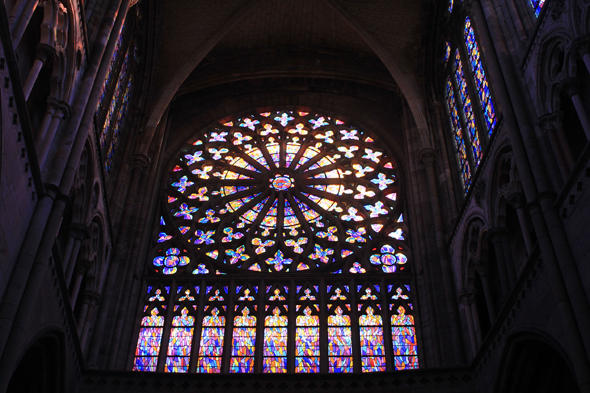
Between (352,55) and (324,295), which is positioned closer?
(324,295)

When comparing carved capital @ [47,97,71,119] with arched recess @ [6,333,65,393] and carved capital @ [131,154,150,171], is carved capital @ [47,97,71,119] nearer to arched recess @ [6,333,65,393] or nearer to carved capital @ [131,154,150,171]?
arched recess @ [6,333,65,393]

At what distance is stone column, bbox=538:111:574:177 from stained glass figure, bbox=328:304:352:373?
19.1ft

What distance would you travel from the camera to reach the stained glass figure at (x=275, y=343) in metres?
12.8

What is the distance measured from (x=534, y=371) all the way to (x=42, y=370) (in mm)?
6929

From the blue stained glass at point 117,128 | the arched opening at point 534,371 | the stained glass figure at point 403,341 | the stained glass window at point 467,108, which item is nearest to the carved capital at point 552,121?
the arched opening at point 534,371

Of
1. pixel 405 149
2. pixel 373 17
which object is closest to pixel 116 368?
pixel 405 149

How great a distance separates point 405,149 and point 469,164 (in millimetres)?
3823

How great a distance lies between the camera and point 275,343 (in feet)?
43.1

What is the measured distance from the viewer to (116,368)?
12.5 m

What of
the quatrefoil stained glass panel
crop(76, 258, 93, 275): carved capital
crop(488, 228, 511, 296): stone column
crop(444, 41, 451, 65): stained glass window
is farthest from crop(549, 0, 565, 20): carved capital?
crop(76, 258, 93, 275): carved capital

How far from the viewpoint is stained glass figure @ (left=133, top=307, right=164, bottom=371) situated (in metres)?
13.0

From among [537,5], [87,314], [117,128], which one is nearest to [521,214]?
[537,5]

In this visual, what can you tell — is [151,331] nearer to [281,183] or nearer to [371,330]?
[371,330]

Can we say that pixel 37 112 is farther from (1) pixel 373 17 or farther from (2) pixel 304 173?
(1) pixel 373 17
